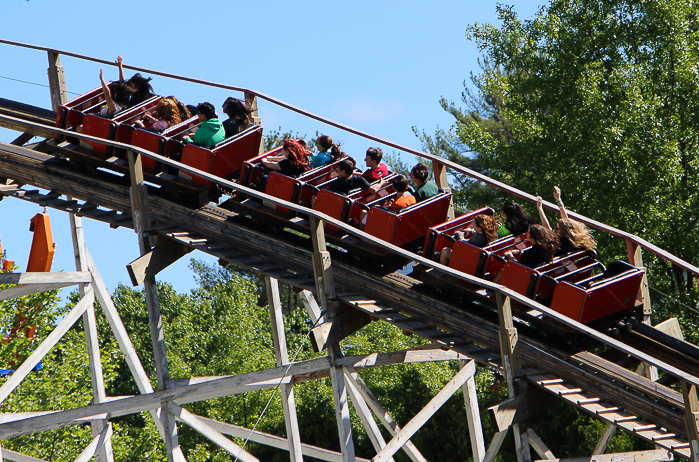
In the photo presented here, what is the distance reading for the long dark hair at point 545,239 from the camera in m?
7.56

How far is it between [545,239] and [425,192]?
1630 millimetres

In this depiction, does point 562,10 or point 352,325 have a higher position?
point 562,10

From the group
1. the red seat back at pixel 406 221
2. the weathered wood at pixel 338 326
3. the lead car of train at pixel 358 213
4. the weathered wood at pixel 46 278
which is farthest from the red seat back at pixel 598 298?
the weathered wood at pixel 46 278

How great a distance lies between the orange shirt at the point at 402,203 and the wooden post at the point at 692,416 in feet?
10.8

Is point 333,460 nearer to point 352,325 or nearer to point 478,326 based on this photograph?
point 352,325

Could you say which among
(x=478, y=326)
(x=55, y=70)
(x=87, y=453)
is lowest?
(x=87, y=453)

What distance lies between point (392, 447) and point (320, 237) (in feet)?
6.48

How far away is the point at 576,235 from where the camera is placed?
7.82 meters

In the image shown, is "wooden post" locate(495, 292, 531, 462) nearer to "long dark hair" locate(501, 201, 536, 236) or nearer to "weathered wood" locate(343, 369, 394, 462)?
"long dark hair" locate(501, 201, 536, 236)

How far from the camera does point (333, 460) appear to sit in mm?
11609

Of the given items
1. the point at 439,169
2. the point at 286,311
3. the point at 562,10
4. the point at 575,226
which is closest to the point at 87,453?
the point at 439,169

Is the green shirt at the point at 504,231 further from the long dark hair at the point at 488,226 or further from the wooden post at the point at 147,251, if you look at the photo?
the wooden post at the point at 147,251

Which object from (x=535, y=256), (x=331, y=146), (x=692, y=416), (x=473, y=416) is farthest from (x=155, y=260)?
(x=692, y=416)

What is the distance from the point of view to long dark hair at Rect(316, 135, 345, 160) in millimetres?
9547
